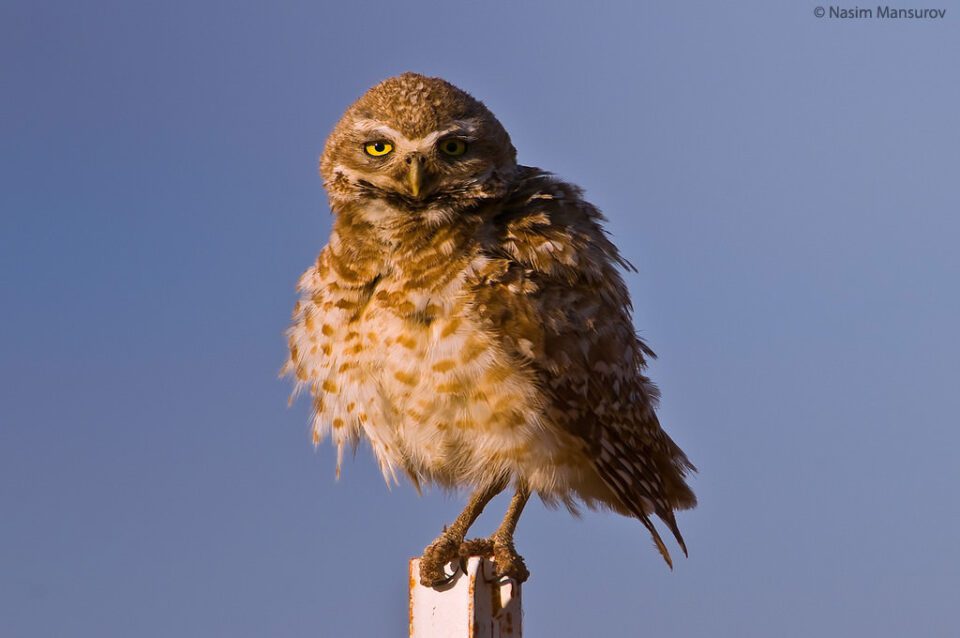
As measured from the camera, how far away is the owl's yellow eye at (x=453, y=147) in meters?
6.24

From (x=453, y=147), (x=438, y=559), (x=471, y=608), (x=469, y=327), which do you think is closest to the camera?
(x=471, y=608)

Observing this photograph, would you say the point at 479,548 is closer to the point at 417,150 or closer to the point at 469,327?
the point at 469,327

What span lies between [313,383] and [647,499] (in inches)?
77.1

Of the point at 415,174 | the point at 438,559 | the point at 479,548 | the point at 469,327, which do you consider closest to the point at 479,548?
the point at 479,548

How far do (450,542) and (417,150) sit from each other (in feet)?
6.82

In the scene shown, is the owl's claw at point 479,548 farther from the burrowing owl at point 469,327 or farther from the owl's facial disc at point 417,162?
the owl's facial disc at point 417,162

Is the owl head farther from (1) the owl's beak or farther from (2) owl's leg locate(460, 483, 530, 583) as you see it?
(2) owl's leg locate(460, 483, 530, 583)

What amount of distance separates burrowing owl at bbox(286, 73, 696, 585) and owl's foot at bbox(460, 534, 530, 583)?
12 mm

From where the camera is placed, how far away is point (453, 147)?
247 inches

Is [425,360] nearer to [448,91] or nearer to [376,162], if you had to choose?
[376,162]

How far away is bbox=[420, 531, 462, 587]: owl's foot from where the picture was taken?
5.30m

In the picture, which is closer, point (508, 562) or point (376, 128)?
point (508, 562)

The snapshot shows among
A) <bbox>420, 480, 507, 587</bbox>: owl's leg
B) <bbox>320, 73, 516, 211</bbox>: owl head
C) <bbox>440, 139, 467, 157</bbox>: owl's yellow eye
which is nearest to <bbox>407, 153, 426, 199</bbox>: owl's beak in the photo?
<bbox>320, 73, 516, 211</bbox>: owl head

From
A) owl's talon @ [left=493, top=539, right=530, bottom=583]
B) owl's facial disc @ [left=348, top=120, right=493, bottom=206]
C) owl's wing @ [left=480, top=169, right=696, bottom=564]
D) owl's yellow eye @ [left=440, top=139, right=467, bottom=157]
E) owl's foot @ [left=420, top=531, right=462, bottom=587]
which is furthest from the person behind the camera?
owl's yellow eye @ [left=440, top=139, right=467, bottom=157]
